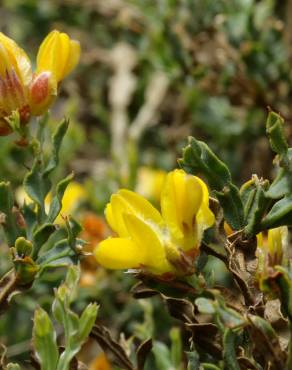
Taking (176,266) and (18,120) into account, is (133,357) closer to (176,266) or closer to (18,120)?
(176,266)

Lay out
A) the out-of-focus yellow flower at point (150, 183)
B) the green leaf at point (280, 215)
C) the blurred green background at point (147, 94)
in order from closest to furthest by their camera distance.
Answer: the green leaf at point (280, 215), the blurred green background at point (147, 94), the out-of-focus yellow flower at point (150, 183)

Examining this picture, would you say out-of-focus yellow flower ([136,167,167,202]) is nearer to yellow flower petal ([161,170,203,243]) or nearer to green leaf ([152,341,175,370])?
green leaf ([152,341,175,370])

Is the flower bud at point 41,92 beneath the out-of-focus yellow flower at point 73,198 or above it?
above

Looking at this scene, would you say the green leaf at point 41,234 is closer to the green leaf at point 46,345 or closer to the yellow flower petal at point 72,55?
the green leaf at point 46,345

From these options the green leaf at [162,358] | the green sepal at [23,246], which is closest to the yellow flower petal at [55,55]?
the green sepal at [23,246]

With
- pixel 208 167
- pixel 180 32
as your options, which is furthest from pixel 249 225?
pixel 180 32

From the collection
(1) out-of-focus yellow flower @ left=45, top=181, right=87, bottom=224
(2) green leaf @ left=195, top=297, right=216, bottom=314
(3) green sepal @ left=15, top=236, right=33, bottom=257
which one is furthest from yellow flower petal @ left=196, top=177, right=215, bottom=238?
(1) out-of-focus yellow flower @ left=45, top=181, right=87, bottom=224
